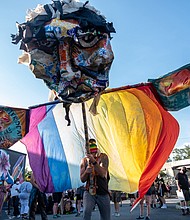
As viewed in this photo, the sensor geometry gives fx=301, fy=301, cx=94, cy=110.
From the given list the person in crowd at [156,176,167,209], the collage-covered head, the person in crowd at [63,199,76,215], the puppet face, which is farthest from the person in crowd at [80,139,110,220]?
the person in crowd at [156,176,167,209]

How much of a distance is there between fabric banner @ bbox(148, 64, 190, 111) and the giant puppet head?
0.93 m

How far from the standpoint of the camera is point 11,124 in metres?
5.02

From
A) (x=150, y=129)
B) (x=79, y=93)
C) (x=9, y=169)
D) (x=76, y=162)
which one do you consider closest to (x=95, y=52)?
(x=79, y=93)

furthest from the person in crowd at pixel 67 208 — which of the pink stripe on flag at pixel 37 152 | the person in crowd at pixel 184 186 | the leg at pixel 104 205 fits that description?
the leg at pixel 104 205

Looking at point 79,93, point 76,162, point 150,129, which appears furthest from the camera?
point 76,162

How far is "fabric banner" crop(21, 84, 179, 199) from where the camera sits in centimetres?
440

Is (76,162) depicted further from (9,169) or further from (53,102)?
(9,169)

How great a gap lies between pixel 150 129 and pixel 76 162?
1.38 meters

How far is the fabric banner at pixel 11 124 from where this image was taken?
4996 mm

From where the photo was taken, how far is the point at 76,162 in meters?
5.05

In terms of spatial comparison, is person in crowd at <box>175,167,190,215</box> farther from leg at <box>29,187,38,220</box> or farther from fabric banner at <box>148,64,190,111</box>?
fabric banner at <box>148,64,190,111</box>

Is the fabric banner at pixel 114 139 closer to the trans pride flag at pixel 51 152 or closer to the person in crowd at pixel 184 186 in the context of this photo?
the trans pride flag at pixel 51 152

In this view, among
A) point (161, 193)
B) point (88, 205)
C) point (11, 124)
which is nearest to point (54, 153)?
point (11, 124)

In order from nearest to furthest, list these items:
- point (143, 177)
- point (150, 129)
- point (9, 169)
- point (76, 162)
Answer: point (143, 177) → point (150, 129) → point (76, 162) → point (9, 169)
